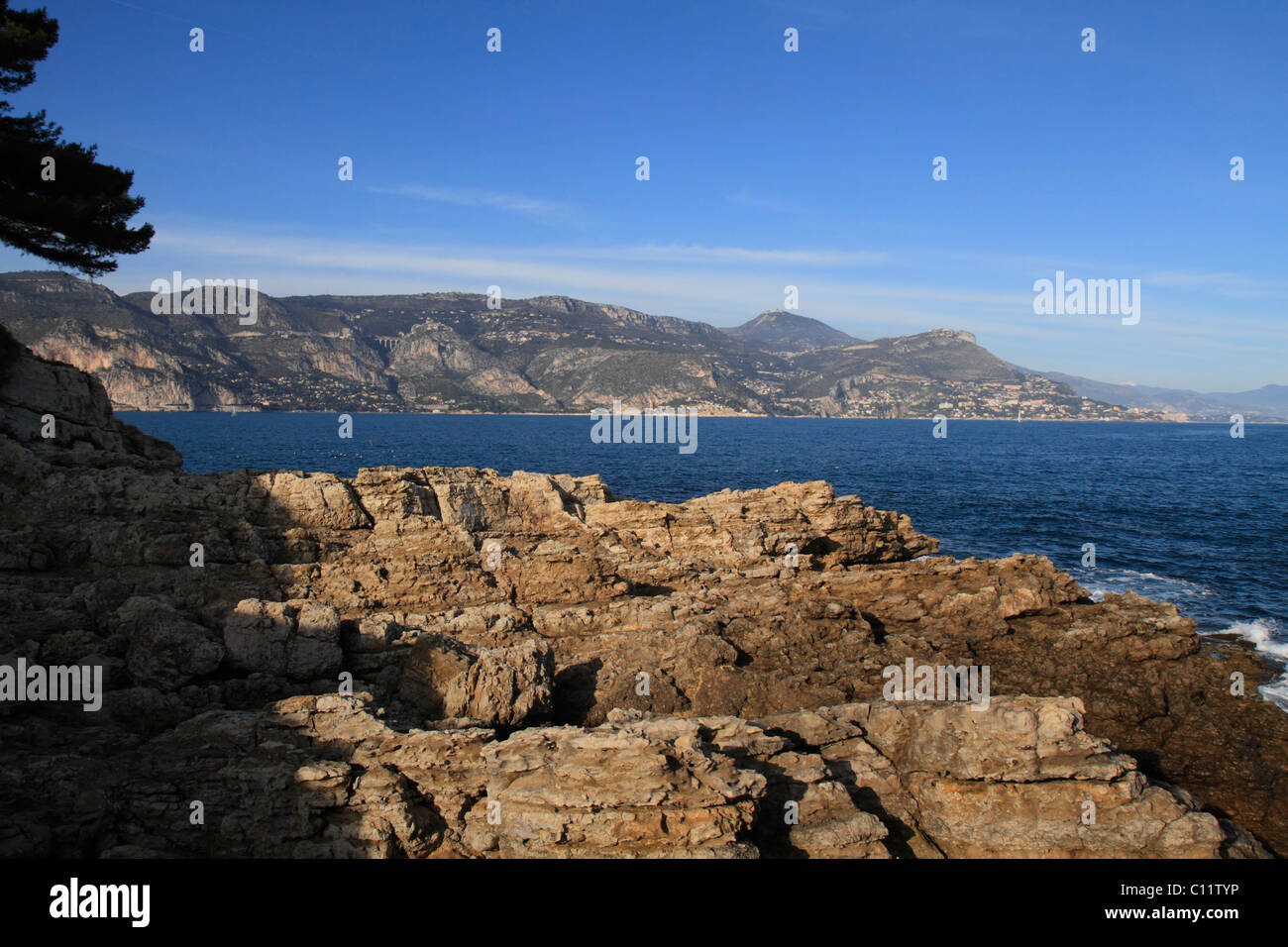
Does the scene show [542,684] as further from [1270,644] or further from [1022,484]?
[1022,484]

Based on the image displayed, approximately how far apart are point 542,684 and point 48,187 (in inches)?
863

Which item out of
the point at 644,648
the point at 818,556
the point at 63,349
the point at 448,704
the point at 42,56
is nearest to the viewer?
the point at 448,704

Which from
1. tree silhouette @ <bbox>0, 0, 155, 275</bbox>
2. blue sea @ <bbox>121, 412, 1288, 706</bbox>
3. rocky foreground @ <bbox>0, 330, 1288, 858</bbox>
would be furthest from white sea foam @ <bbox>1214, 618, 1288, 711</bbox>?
tree silhouette @ <bbox>0, 0, 155, 275</bbox>

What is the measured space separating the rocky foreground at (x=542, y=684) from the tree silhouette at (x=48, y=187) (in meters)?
3.63

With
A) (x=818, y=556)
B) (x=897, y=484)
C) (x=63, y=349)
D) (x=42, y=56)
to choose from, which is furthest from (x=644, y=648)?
(x=63, y=349)

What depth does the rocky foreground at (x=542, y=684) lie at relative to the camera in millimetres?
10516

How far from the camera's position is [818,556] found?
82.5 feet

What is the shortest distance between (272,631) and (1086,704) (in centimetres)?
1792

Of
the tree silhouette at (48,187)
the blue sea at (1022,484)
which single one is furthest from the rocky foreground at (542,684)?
the blue sea at (1022,484)

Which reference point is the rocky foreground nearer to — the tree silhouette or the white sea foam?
→ the white sea foam

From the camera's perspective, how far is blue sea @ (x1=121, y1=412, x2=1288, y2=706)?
120ft

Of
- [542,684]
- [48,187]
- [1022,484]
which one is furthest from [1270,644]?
[1022,484]
